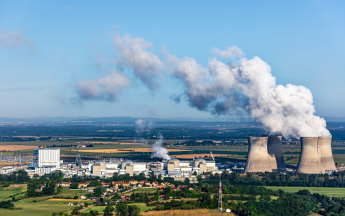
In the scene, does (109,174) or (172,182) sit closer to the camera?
(172,182)

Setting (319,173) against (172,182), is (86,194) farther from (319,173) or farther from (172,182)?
(319,173)

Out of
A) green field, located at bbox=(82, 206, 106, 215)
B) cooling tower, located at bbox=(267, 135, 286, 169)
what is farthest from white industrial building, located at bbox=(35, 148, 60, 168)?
green field, located at bbox=(82, 206, 106, 215)

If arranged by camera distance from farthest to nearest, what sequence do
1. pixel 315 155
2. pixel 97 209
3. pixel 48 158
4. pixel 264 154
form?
1. pixel 48 158
2. pixel 264 154
3. pixel 315 155
4. pixel 97 209

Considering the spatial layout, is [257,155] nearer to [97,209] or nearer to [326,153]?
[326,153]

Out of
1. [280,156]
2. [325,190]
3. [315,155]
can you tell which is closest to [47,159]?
[280,156]

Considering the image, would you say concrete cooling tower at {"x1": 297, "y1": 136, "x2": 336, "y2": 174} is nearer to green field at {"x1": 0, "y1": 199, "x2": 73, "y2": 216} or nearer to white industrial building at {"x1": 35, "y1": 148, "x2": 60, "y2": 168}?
green field at {"x1": 0, "y1": 199, "x2": 73, "y2": 216}

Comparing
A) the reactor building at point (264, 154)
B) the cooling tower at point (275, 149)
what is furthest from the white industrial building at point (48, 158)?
the cooling tower at point (275, 149)

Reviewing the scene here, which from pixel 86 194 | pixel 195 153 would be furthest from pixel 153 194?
pixel 195 153
